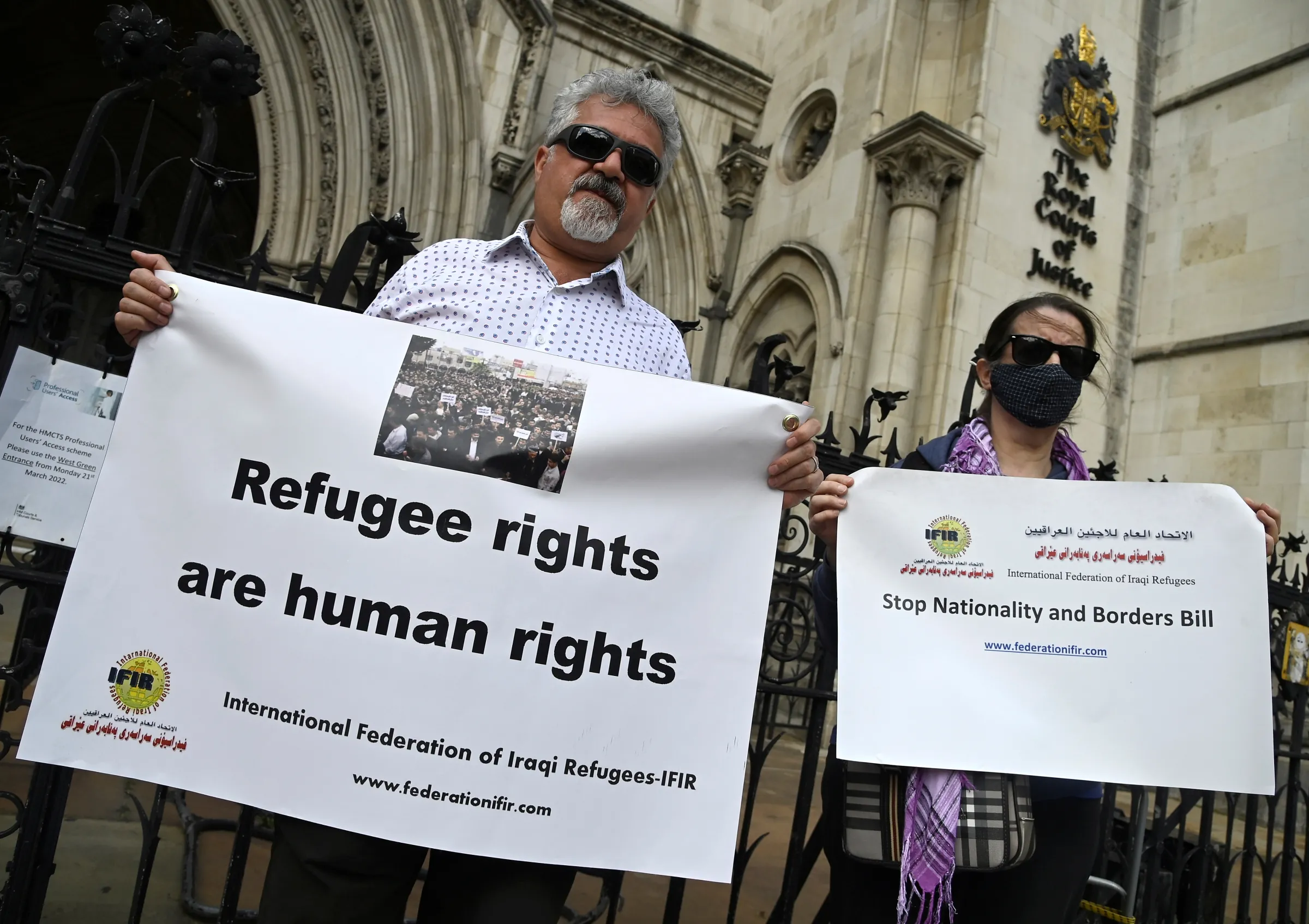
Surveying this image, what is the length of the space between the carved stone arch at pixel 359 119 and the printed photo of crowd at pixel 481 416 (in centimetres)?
847

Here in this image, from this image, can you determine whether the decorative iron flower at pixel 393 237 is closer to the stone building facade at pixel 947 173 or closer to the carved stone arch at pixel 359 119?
the stone building facade at pixel 947 173

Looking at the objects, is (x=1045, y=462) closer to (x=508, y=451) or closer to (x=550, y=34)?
(x=508, y=451)

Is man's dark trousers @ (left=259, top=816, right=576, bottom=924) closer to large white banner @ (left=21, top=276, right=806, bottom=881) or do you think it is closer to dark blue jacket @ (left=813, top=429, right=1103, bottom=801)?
large white banner @ (left=21, top=276, right=806, bottom=881)

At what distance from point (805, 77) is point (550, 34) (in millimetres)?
3556

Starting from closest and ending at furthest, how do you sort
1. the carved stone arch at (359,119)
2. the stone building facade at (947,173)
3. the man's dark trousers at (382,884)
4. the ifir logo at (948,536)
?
the man's dark trousers at (382,884)
the ifir logo at (948,536)
the stone building facade at (947,173)
the carved stone arch at (359,119)

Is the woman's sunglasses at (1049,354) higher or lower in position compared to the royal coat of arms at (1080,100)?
lower

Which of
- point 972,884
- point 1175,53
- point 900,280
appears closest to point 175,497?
point 972,884

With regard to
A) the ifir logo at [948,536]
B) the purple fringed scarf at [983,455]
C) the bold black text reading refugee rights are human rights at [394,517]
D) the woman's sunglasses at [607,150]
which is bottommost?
the bold black text reading refugee rights are human rights at [394,517]

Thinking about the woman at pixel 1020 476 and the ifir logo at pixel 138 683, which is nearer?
the ifir logo at pixel 138 683

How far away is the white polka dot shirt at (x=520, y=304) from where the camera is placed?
176 centimetres

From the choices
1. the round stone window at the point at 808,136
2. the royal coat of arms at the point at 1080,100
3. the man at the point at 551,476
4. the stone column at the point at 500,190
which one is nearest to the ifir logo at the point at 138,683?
the man at the point at 551,476

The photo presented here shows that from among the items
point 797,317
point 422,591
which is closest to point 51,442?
point 422,591

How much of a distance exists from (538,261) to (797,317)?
9014 mm

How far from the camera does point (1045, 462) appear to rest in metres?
2.01
